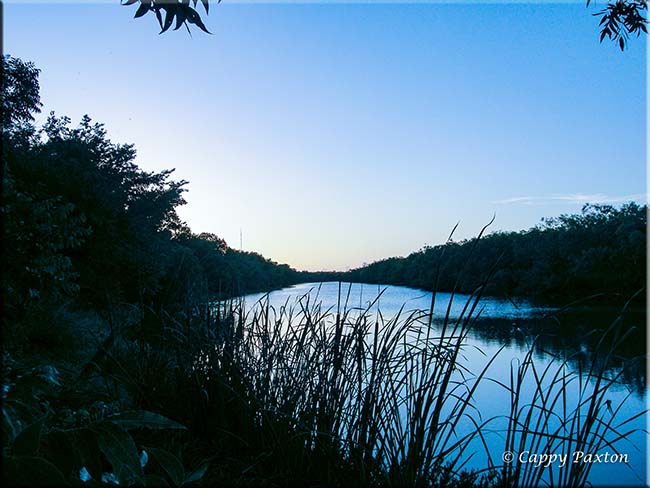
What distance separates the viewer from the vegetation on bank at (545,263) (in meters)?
2.00

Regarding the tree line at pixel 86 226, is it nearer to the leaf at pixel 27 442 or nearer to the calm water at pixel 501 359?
the calm water at pixel 501 359

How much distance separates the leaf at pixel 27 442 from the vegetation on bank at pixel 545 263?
135 centimetres

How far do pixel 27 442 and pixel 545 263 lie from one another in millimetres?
5436

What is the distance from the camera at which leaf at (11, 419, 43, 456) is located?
1.79 ft

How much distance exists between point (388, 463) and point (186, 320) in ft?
4.62

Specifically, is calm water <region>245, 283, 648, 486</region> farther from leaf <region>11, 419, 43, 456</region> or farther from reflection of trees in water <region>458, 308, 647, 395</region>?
leaf <region>11, 419, 43, 456</region>

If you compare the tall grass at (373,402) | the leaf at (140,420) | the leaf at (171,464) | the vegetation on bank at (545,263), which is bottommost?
the tall grass at (373,402)

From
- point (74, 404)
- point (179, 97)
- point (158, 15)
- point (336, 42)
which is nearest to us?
point (158, 15)

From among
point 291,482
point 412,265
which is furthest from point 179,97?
point 291,482

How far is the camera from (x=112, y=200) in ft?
39.3

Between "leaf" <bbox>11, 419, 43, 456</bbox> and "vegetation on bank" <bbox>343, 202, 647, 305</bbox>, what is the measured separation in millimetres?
1352

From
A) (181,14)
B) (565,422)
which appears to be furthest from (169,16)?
(565,422)

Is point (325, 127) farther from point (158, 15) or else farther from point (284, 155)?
point (158, 15)

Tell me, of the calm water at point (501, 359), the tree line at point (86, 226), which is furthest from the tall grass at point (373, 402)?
the tree line at point (86, 226)
